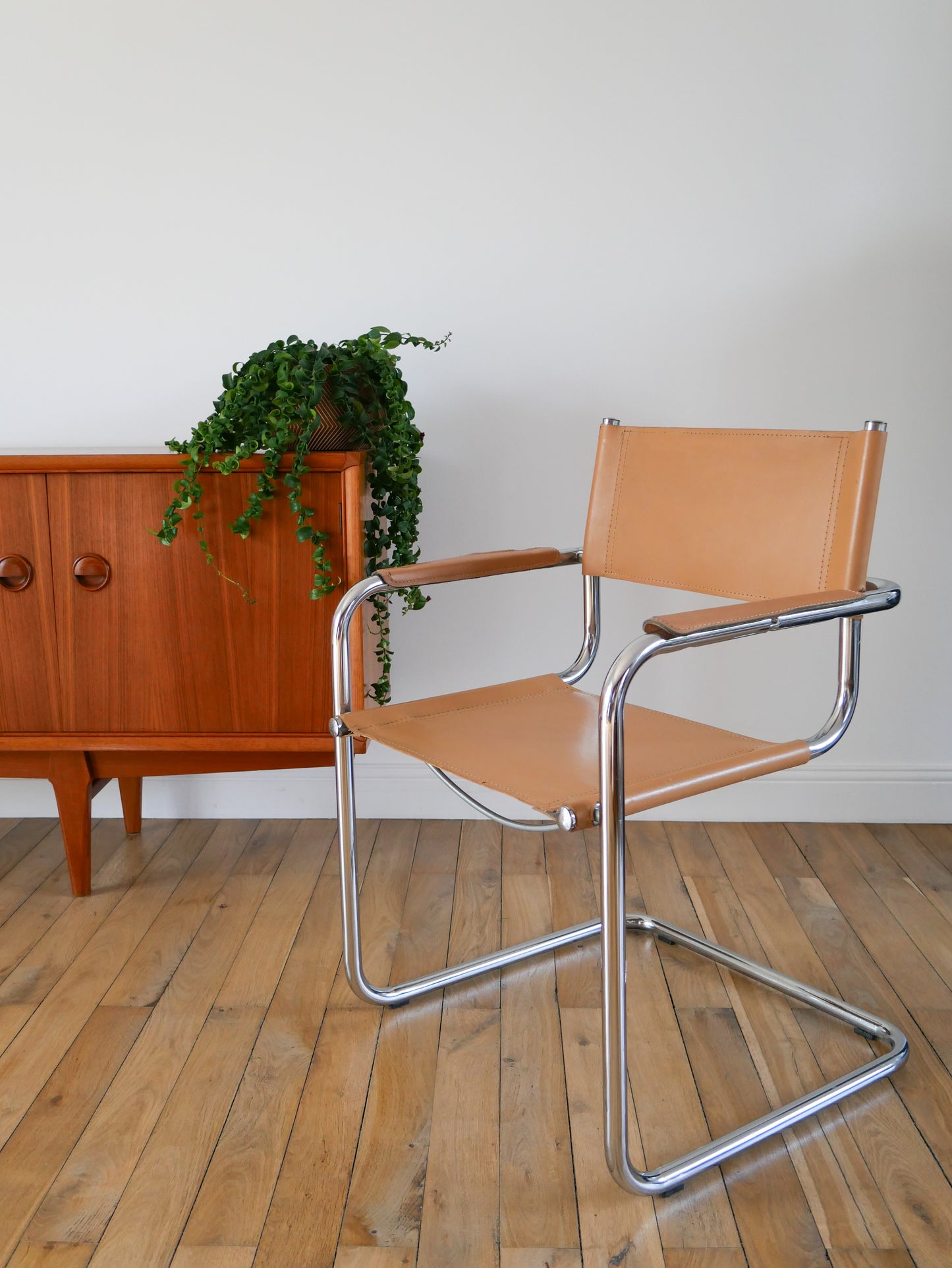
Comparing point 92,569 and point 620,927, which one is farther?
point 92,569

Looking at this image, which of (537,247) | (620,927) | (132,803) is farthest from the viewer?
(132,803)

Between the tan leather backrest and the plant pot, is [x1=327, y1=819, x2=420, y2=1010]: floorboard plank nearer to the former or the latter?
the tan leather backrest

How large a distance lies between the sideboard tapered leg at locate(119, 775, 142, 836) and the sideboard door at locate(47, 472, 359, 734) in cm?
34

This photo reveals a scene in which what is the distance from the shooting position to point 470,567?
1633mm

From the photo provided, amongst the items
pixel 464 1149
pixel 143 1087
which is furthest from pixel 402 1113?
pixel 143 1087

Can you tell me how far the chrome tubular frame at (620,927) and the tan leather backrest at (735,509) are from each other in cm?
9

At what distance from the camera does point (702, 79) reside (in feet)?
7.20

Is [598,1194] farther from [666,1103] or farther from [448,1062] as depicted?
[448,1062]

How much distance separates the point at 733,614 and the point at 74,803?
139 cm

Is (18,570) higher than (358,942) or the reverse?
higher

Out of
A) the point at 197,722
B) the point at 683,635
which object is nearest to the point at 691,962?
the point at 683,635

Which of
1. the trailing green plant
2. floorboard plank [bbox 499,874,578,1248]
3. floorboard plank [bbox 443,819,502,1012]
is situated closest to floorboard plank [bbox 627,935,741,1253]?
floorboard plank [bbox 499,874,578,1248]

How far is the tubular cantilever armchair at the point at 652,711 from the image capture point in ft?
4.02

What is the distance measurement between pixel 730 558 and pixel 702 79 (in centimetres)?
116
